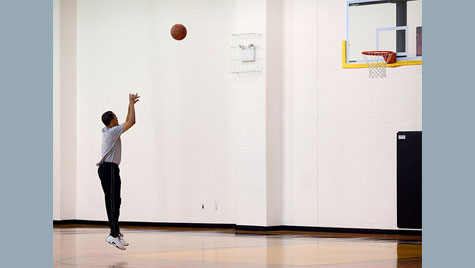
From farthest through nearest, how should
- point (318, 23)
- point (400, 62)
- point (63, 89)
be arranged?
point (63, 89), point (318, 23), point (400, 62)

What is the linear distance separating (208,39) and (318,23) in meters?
2.13

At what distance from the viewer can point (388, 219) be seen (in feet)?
37.2

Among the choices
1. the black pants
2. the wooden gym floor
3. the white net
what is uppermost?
the white net

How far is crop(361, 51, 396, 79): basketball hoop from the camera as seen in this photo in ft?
33.1

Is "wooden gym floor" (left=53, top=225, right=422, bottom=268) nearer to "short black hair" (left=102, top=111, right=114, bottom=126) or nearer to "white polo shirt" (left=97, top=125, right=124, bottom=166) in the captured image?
"white polo shirt" (left=97, top=125, right=124, bottom=166)

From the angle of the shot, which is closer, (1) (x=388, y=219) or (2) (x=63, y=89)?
(1) (x=388, y=219)

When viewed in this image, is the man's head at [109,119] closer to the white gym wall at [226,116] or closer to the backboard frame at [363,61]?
the backboard frame at [363,61]

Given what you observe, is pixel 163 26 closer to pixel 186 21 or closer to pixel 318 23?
pixel 186 21

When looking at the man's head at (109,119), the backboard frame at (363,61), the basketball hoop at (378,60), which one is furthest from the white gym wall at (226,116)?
the man's head at (109,119)

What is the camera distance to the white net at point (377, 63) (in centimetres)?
1021

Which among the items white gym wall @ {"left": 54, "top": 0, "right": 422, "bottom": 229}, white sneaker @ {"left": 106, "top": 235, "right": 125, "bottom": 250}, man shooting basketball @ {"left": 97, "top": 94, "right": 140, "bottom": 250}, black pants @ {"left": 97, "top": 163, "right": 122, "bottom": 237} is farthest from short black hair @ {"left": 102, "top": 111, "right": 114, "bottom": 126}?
white gym wall @ {"left": 54, "top": 0, "right": 422, "bottom": 229}

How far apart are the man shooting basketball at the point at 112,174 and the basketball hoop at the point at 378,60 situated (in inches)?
145

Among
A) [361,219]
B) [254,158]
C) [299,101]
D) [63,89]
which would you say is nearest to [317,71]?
[299,101]

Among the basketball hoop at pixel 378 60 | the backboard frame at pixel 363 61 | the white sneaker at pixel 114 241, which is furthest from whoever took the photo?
the basketball hoop at pixel 378 60
